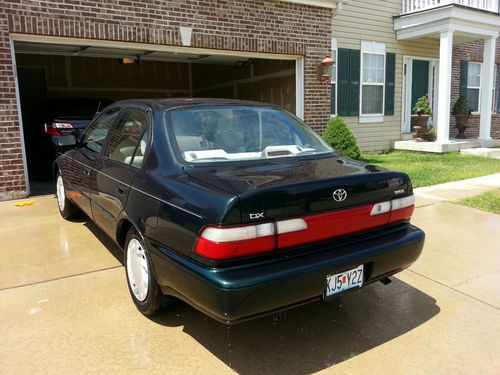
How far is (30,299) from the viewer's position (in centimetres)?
334

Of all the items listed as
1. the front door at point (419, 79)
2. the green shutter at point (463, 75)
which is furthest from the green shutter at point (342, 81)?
the green shutter at point (463, 75)

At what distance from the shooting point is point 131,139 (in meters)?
3.41

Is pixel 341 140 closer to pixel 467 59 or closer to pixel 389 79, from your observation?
pixel 389 79

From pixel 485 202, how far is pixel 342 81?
5979 millimetres

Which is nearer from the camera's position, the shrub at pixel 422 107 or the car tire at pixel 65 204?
the car tire at pixel 65 204

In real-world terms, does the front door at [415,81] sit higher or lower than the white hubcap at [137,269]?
higher

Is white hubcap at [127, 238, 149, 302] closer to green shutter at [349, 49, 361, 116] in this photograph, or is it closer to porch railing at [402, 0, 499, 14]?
green shutter at [349, 49, 361, 116]

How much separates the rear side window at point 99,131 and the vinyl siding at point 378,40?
27.8 ft

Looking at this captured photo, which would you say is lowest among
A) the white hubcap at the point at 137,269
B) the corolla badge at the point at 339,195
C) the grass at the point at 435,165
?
the grass at the point at 435,165

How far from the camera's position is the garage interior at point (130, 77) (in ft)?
33.3

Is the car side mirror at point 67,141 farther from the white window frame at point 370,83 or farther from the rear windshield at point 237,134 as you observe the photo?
the white window frame at point 370,83

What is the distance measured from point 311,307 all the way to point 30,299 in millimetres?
2158

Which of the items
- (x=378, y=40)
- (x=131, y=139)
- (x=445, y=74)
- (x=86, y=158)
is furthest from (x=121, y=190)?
(x=378, y=40)

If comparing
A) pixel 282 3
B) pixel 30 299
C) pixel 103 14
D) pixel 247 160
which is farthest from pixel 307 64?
pixel 30 299
